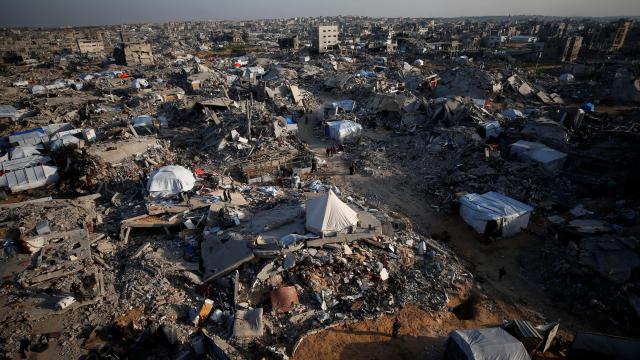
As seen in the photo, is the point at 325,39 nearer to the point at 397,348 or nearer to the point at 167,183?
the point at 167,183

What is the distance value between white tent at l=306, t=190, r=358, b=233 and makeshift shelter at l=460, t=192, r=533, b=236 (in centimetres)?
593

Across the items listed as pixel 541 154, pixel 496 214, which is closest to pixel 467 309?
pixel 496 214

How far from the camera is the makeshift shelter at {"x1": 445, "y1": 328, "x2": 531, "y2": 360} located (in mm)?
8320

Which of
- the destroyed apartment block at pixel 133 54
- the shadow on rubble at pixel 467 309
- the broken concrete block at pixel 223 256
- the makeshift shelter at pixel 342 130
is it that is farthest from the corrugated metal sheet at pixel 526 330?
the destroyed apartment block at pixel 133 54

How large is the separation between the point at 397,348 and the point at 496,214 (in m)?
8.14

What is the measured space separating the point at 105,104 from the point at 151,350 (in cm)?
3029

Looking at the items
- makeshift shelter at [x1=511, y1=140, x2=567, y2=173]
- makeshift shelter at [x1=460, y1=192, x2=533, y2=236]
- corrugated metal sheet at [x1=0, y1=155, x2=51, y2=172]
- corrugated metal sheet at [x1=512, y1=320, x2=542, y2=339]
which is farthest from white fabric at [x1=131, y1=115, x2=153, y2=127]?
corrugated metal sheet at [x1=512, y1=320, x2=542, y2=339]

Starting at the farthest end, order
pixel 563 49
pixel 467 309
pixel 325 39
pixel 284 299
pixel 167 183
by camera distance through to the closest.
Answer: pixel 325 39 < pixel 563 49 < pixel 167 183 < pixel 467 309 < pixel 284 299

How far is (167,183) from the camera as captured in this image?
16.6 meters

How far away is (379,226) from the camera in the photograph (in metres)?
14.1

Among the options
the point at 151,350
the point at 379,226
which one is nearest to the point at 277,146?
the point at 379,226

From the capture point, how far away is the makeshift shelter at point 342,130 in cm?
2598

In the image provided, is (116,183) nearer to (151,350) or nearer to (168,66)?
(151,350)

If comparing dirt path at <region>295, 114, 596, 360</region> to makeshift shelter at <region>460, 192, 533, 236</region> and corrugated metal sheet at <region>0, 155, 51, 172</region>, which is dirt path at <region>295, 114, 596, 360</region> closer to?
makeshift shelter at <region>460, 192, 533, 236</region>
